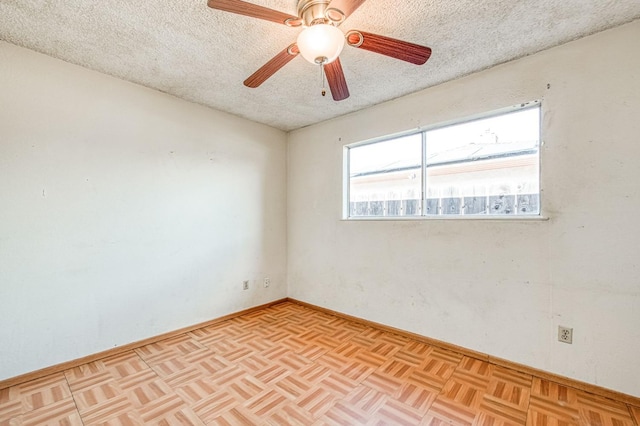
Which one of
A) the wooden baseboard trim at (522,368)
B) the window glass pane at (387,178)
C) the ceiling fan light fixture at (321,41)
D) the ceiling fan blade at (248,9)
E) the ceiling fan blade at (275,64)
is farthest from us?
the window glass pane at (387,178)

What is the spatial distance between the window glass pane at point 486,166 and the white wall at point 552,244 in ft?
0.40

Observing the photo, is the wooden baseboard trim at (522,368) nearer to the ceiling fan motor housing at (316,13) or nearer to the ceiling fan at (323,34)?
the ceiling fan at (323,34)

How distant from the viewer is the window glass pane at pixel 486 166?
2.20 metres

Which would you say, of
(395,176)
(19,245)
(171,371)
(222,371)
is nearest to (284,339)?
(222,371)

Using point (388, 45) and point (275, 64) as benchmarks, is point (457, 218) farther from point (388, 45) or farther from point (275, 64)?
point (275, 64)

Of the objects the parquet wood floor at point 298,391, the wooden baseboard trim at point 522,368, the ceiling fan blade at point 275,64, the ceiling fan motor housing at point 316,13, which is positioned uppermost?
the ceiling fan motor housing at point 316,13

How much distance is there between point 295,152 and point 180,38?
212 centimetres

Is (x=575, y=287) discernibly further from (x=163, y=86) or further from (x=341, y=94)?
(x=163, y=86)

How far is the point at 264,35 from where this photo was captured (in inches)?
74.4

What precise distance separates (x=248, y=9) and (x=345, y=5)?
1.46 feet

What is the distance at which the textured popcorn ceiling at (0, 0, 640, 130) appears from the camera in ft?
5.42

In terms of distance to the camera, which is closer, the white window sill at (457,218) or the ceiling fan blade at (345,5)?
the ceiling fan blade at (345,5)

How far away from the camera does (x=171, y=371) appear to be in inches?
85.3

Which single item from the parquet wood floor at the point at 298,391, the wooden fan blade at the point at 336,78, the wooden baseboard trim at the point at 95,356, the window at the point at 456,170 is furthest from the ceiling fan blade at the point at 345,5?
the wooden baseboard trim at the point at 95,356
